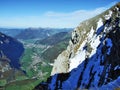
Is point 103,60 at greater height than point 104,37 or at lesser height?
lesser

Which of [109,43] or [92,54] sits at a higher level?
[109,43]

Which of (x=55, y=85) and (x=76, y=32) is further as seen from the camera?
(x=76, y=32)

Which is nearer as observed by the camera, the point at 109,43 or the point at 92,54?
the point at 109,43

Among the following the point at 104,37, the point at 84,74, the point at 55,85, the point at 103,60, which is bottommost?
the point at 55,85

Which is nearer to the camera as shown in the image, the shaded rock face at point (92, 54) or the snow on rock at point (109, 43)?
the shaded rock face at point (92, 54)

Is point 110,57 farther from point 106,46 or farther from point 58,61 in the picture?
point 58,61

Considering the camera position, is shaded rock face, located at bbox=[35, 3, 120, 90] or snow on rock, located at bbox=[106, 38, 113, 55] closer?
shaded rock face, located at bbox=[35, 3, 120, 90]

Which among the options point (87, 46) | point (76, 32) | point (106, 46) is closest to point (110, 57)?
point (106, 46)

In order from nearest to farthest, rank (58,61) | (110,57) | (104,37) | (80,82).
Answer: (110,57), (80,82), (104,37), (58,61)
